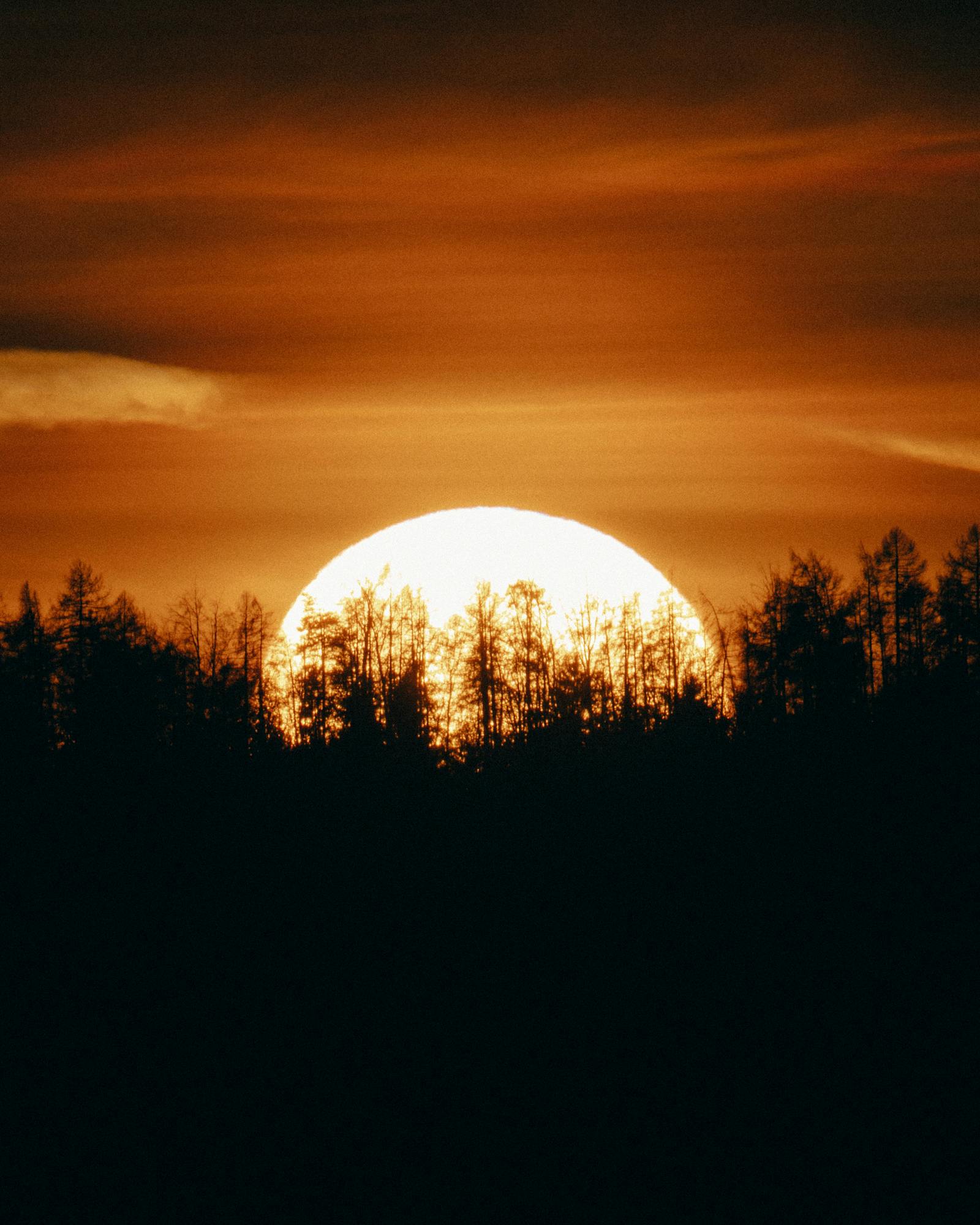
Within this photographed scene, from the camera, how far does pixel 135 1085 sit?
41.7 ft

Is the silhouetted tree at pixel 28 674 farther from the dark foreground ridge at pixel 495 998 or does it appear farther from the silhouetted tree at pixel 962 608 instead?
the silhouetted tree at pixel 962 608

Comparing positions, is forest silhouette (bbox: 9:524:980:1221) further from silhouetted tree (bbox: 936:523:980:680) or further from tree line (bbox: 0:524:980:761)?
silhouetted tree (bbox: 936:523:980:680)

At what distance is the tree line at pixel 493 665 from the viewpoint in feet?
124

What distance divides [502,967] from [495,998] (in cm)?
106

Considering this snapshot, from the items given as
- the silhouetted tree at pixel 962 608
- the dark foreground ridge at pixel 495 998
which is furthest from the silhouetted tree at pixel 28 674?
the silhouetted tree at pixel 962 608

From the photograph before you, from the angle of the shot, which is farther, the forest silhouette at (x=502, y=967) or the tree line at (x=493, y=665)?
the tree line at (x=493, y=665)

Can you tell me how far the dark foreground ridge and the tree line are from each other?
405 inches

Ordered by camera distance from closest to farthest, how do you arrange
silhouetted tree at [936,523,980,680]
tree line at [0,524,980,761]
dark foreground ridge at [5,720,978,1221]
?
dark foreground ridge at [5,720,978,1221] < tree line at [0,524,980,761] < silhouetted tree at [936,523,980,680]

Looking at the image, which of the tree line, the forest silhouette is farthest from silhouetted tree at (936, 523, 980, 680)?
the forest silhouette

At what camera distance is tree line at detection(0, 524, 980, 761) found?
124ft

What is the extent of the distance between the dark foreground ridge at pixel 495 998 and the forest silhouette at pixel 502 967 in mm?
56

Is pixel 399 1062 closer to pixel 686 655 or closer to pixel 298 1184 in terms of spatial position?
pixel 298 1184

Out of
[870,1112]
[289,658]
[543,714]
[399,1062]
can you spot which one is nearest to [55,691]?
[289,658]

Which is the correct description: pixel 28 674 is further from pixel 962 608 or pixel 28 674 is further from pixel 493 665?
pixel 962 608
